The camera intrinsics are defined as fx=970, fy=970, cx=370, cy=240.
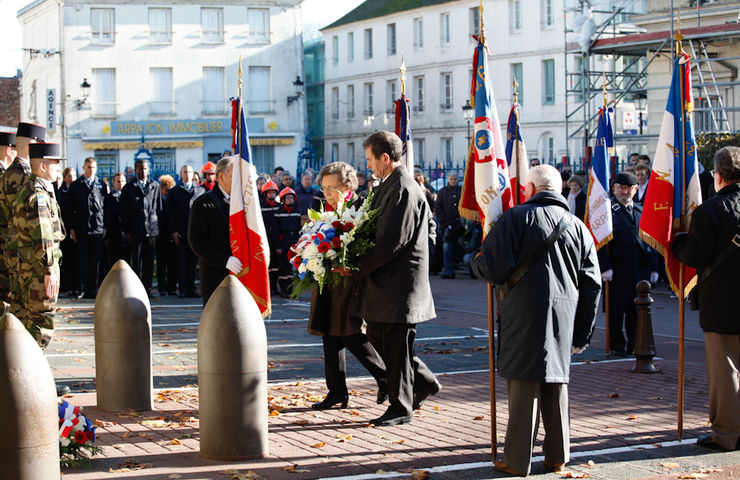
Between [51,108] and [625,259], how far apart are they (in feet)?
143

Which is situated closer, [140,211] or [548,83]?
[140,211]

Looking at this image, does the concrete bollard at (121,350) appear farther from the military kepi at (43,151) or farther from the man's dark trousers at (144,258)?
the man's dark trousers at (144,258)

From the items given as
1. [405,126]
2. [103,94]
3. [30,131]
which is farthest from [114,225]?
[103,94]

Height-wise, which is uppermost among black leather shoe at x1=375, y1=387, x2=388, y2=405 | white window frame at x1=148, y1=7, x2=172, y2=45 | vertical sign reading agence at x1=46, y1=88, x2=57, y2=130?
white window frame at x1=148, y1=7, x2=172, y2=45

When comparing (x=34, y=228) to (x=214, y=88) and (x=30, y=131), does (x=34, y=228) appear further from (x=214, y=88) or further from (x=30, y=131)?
(x=214, y=88)

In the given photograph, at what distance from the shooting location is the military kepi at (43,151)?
357 inches

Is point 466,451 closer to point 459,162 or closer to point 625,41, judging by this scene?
point 625,41

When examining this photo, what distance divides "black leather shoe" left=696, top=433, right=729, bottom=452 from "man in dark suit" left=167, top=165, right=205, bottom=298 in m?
12.0

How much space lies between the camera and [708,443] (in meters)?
7.76

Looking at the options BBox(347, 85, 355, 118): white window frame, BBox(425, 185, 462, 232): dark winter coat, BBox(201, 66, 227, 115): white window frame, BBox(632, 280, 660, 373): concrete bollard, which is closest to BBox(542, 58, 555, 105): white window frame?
BBox(347, 85, 355, 118): white window frame

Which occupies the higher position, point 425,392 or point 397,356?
point 397,356

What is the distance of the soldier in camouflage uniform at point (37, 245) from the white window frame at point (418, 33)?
173 feet

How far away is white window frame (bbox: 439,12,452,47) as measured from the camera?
192ft

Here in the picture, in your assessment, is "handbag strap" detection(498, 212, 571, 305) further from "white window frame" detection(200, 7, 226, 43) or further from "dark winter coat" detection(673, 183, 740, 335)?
"white window frame" detection(200, 7, 226, 43)
